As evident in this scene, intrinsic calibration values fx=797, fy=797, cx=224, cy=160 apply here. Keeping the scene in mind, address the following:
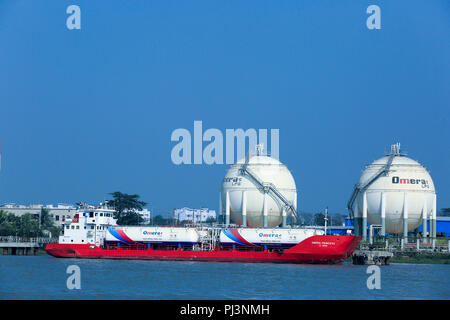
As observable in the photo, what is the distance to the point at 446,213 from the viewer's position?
145 metres

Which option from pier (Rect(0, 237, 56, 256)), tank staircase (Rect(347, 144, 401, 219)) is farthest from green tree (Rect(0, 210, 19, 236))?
tank staircase (Rect(347, 144, 401, 219))

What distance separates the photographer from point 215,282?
146 ft

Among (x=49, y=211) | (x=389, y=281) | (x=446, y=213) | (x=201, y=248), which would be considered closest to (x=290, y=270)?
(x=389, y=281)

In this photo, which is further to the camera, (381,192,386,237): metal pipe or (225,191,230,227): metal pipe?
(225,191,230,227): metal pipe

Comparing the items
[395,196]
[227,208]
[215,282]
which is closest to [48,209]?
[227,208]

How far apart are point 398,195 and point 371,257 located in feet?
30.3

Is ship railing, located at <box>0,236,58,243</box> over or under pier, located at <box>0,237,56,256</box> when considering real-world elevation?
over

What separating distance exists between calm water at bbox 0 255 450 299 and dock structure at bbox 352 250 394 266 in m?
6.57

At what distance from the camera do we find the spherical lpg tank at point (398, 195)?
7262 centimetres

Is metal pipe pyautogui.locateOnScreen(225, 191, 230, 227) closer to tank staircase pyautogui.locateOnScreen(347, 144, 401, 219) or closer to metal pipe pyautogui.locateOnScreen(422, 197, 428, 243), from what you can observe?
tank staircase pyautogui.locateOnScreen(347, 144, 401, 219)

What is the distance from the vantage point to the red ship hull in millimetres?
62688

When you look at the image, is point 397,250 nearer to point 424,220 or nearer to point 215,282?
point 424,220
